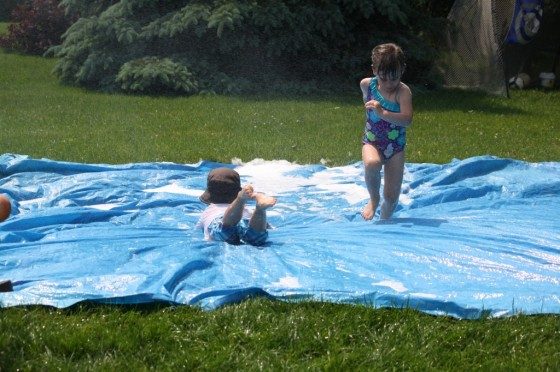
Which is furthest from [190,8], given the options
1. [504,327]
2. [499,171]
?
[504,327]

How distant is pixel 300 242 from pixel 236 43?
811 cm

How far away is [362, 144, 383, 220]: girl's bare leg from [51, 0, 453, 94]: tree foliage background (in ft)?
23.0

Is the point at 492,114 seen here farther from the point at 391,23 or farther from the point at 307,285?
the point at 307,285

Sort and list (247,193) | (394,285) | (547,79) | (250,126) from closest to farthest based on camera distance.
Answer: (394,285) → (247,193) → (250,126) → (547,79)

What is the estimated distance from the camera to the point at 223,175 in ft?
17.3

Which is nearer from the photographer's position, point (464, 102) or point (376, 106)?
point (376, 106)

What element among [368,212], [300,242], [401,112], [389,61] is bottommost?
[368,212]

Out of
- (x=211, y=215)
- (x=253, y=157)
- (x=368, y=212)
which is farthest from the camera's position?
(x=253, y=157)

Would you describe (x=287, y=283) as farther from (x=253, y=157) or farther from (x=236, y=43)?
(x=236, y=43)

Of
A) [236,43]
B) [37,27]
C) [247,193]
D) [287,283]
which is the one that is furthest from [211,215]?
[37,27]

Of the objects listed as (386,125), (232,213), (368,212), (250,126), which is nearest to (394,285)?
(232,213)

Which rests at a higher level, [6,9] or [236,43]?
[236,43]

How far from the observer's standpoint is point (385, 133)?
5625 mm

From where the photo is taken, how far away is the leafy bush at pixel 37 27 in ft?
56.0
